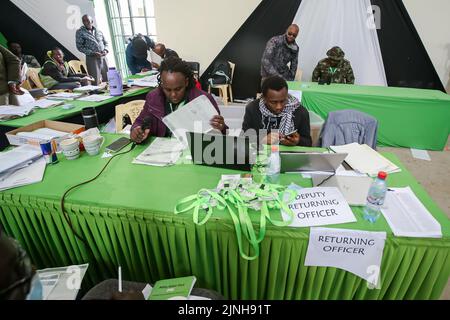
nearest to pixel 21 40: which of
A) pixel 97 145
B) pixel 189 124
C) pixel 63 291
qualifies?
pixel 97 145

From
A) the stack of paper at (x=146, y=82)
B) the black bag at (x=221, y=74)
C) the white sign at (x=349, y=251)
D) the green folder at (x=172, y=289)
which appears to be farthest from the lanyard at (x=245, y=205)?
the black bag at (x=221, y=74)

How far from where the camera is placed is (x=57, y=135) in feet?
5.55

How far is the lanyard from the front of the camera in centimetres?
98

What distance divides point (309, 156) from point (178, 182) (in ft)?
2.10

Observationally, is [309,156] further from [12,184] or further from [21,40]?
[21,40]

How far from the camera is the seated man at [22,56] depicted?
505 cm

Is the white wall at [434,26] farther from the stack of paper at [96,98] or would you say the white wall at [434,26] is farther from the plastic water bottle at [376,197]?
the stack of paper at [96,98]

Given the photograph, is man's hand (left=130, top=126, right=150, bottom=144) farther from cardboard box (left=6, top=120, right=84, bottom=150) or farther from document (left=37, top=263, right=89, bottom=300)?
document (left=37, top=263, right=89, bottom=300)

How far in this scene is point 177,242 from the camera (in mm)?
1094

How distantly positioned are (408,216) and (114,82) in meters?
2.70

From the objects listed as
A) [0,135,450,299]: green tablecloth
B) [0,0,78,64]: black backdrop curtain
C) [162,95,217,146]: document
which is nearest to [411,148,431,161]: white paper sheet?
[0,135,450,299]: green tablecloth

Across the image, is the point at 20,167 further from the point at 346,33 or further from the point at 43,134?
the point at 346,33

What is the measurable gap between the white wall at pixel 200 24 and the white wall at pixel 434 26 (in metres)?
2.58

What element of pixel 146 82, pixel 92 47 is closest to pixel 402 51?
pixel 146 82
